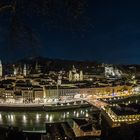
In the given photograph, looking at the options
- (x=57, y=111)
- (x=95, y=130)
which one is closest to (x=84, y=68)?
(x=57, y=111)

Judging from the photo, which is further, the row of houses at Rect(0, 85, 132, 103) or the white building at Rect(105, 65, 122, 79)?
the white building at Rect(105, 65, 122, 79)

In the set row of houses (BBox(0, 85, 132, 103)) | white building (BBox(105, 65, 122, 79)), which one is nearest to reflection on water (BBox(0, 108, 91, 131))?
row of houses (BBox(0, 85, 132, 103))

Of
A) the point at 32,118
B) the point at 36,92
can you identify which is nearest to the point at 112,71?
the point at 36,92

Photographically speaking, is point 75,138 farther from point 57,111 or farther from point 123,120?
point 57,111

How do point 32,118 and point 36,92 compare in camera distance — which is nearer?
point 32,118

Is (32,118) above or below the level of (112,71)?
below

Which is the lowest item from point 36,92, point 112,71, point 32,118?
point 32,118

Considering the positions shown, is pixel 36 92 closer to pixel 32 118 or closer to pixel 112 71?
pixel 32 118

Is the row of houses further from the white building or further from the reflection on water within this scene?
the white building

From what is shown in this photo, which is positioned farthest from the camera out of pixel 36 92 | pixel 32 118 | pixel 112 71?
pixel 112 71

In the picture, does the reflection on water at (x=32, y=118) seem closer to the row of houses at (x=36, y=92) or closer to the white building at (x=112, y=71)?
the row of houses at (x=36, y=92)
